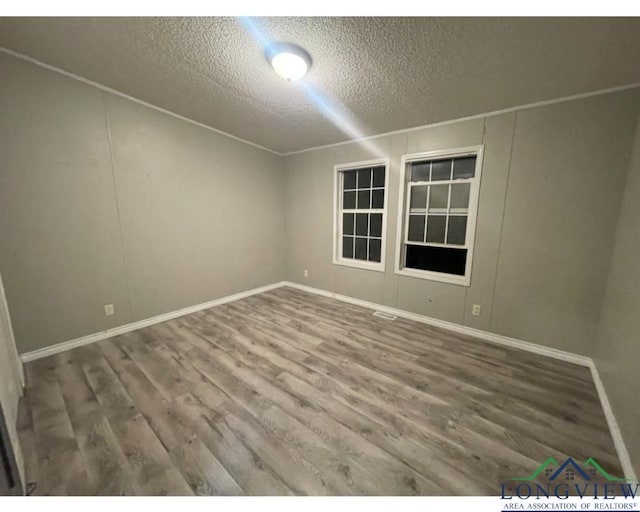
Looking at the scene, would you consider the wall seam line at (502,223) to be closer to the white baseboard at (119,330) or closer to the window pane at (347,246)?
the window pane at (347,246)

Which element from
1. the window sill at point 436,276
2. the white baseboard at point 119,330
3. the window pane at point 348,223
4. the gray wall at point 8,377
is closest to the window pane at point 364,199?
the window pane at point 348,223

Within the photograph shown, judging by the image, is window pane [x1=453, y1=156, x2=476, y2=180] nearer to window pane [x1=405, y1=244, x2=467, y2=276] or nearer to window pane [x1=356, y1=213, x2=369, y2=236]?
window pane [x1=405, y1=244, x2=467, y2=276]

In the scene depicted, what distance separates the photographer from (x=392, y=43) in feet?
5.42

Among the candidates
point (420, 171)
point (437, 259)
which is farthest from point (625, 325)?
point (420, 171)

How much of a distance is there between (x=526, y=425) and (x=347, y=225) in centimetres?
295

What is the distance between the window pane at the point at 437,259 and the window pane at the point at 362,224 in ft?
2.29

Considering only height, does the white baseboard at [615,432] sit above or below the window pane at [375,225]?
below

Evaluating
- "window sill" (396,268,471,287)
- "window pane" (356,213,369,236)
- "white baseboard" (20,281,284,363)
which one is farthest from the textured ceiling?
"white baseboard" (20,281,284,363)

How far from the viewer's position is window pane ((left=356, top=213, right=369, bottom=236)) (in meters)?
3.64

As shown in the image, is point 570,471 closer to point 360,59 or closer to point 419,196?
point 419,196

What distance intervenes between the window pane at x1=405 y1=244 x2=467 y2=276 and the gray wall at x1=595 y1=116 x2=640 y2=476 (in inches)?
45.2

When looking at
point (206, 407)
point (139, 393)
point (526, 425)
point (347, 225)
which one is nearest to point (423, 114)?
point (347, 225)

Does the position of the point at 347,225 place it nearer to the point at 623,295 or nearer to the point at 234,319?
the point at 234,319

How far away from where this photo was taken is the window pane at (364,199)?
3.57m
